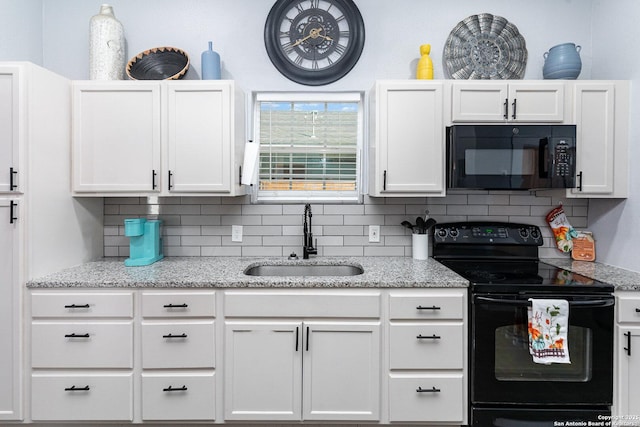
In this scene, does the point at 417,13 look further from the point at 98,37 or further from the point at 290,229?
the point at 98,37

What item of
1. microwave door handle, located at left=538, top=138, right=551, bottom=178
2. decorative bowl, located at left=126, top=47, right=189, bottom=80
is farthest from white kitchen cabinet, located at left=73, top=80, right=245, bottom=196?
microwave door handle, located at left=538, top=138, right=551, bottom=178

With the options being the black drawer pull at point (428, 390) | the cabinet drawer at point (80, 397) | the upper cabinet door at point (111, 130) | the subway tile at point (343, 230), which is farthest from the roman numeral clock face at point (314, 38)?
→ the cabinet drawer at point (80, 397)

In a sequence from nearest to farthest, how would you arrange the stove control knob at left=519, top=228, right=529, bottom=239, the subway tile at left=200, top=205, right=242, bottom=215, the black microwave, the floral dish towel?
the floral dish towel → the black microwave → the stove control knob at left=519, top=228, right=529, bottom=239 → the subway tile at left=200, top=205, right=242, bottom=215

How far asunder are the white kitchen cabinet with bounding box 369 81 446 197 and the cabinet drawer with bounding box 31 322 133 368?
5.47 feet

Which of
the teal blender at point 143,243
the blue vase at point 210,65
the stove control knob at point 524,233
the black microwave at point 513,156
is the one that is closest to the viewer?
the black microwave at point 513,156

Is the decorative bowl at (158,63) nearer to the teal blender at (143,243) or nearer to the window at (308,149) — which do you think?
the window at (308,149)

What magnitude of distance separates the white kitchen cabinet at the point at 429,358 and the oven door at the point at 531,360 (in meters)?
0.08

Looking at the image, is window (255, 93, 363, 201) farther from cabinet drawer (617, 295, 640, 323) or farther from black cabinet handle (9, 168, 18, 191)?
cabinet drawer (617, 295, 640, 323)

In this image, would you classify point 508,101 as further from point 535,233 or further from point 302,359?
point 302,359

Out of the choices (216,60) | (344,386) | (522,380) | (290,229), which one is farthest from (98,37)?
(522,380)

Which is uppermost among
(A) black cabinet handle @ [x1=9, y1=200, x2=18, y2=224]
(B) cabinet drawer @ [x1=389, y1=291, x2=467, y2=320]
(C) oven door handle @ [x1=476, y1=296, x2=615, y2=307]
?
(A) black cabinet handle @ [x1=9, y1=200, x2=18, y2=224]

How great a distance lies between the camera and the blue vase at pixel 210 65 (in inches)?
94.7

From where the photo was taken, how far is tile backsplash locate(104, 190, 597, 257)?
2.60 metres

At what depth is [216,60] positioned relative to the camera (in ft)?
7.96
